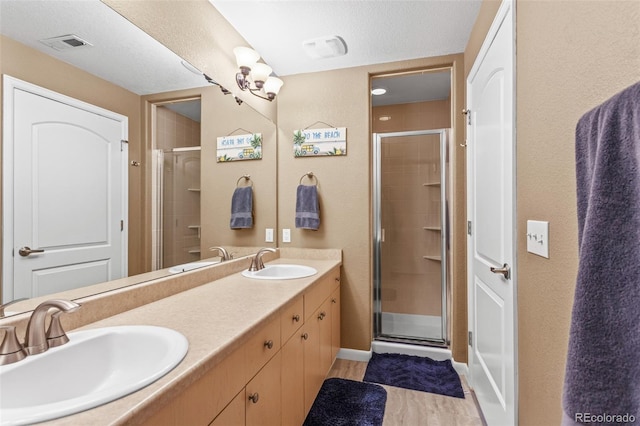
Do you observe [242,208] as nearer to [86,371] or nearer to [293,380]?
[293,380]

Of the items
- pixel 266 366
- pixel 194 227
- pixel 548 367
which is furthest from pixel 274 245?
pixel 548 367

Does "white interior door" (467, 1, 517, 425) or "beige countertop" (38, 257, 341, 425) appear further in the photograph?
"white interior door" (467, 1, 517, 425)

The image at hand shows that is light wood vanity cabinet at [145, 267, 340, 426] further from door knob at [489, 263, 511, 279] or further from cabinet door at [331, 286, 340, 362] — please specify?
door knob at [489, 263, 511, 279]

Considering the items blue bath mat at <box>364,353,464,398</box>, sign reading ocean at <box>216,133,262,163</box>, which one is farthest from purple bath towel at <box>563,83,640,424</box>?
sign reading ocean at <box>216,133,262,163</box>

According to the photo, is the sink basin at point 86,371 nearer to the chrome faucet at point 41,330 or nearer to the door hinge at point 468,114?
the chrome faucet at point 41,330

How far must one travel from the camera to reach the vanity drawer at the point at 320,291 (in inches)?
66.9

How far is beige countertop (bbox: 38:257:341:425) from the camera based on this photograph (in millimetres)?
583

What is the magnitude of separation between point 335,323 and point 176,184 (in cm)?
152

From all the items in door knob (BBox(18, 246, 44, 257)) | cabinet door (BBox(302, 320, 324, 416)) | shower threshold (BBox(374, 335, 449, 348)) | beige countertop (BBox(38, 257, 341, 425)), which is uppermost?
door knob (BBox(18, 246, 44, 257))

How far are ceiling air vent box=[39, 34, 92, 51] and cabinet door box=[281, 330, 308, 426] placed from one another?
1407 millimetres

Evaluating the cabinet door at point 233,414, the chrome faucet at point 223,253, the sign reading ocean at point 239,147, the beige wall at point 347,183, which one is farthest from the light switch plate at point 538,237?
the sign reading ocean at point 239,147

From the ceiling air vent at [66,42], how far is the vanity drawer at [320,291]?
1436 mm

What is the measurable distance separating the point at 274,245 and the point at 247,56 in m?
1.45

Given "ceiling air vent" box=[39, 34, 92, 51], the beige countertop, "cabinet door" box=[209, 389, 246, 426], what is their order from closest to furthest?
the beige countertop
"cabinet door" box=[209, 389, 246, 426]
"ceiling air vent" box=[39, 34, 92, 51]
